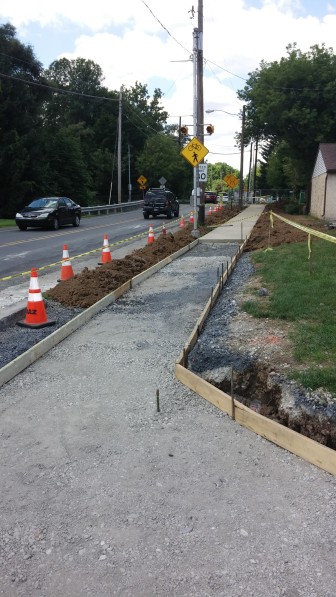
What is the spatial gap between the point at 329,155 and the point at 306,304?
24.5 m

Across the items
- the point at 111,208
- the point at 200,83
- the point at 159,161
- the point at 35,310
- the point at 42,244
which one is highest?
the point at 200,83

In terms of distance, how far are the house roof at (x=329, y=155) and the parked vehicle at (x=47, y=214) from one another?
13816 mm

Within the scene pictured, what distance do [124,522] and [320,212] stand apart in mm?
29184

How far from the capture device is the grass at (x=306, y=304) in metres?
4.98

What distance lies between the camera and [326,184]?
27906 millimetres

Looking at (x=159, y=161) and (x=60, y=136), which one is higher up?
(x=60, y=136)

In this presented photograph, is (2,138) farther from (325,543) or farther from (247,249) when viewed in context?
(325,543)

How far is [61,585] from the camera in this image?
8.42 feet

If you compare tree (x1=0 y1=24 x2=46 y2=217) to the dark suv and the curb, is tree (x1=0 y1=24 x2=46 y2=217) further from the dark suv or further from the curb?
the curb

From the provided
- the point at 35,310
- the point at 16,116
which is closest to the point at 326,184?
the point at 35,310

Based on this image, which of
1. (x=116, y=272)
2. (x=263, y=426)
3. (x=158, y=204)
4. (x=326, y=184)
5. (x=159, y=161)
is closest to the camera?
(x=263, y=426)

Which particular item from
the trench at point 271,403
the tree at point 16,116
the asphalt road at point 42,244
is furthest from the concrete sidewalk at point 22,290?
the tree at point 16,116

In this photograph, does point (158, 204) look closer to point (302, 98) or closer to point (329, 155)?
point (329, 155)

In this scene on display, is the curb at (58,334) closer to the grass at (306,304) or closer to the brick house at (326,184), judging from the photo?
the grass at (306,304)
